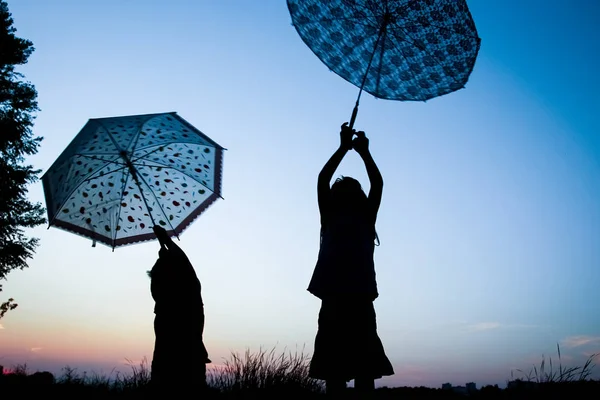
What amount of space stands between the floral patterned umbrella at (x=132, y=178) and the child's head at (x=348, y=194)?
9.34 ft

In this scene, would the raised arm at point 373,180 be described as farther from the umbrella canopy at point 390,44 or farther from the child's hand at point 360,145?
the umbrella canopy at point 390,44

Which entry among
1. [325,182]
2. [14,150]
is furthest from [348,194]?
[14,150]

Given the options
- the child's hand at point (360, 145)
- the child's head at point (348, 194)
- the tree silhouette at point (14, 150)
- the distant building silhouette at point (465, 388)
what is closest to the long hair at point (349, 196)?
the child's head at point (348, 194)

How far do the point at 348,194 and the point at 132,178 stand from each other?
3.81m

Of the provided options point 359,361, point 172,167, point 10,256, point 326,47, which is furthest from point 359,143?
point 10,256

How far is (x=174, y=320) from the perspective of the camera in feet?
19.8

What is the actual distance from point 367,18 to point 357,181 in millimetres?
1705

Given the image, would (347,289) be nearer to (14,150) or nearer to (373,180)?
(373,180)

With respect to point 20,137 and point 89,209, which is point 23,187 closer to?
point 20,137

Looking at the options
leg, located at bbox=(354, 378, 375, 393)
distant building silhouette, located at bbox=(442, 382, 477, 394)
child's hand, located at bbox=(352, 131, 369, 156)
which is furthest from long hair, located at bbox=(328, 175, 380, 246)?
distant building silhouette, located at bbox=(442, 382, 477, 394)

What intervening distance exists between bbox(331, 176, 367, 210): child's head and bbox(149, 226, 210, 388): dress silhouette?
2834 mm

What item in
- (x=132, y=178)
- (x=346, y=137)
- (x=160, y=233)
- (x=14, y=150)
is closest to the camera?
(x=346, y=137)

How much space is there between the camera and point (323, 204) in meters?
3.82

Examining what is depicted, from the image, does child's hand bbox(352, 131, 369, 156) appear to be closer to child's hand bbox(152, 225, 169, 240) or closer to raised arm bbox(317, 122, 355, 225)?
raised arm bbox(317, 122, 355, 225)
